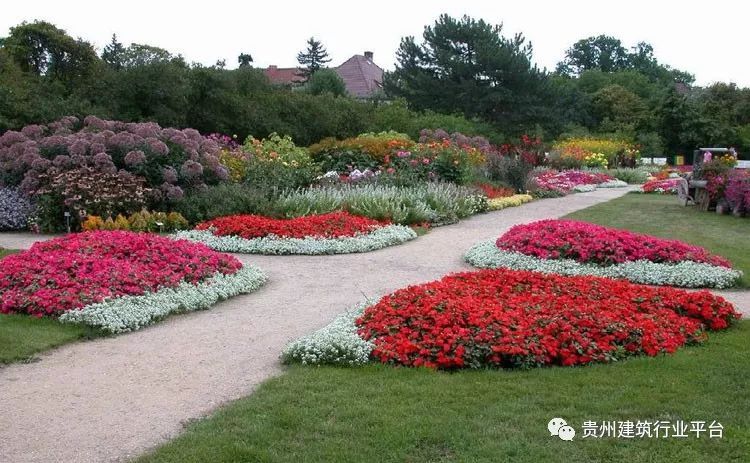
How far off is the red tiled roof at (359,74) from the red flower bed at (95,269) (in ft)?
163

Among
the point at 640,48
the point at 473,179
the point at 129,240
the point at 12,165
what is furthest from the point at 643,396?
the point at 640,48

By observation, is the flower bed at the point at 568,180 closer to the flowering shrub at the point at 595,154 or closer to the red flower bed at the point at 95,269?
the flowering shrub at the point at 595,154

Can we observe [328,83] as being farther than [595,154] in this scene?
Yes

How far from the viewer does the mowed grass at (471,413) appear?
3.86 m

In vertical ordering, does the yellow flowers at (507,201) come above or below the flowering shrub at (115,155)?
below

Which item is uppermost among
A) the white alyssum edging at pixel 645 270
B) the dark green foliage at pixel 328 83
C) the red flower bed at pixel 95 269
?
the dark green foliage at pixel 328 83

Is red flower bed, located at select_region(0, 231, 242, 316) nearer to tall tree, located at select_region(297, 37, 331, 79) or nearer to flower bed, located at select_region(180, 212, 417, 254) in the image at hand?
flower bed, located at select_region(180, 212, 417, 254)

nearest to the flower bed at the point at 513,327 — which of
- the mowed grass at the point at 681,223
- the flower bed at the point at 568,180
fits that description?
the mowed grass at the point at 681,223

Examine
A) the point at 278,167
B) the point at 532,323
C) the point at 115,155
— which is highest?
the point at 115,155

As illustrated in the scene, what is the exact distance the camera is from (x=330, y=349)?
18.2 ft

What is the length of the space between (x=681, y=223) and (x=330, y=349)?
10764 mm

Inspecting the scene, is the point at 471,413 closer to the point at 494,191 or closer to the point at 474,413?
the point at 474,413

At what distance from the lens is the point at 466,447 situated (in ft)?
12.9

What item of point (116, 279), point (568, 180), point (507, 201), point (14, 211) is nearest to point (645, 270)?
point (116, 279)
